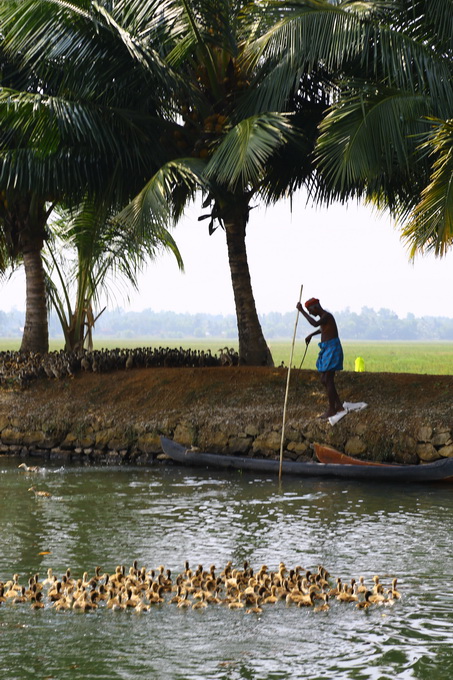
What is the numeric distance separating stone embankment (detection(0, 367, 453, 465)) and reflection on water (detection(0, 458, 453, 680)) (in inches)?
48.0

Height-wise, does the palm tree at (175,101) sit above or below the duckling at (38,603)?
above

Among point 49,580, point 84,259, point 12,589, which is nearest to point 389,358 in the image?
point 84,259

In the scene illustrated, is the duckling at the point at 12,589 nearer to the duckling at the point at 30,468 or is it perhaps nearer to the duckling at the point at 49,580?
the duckling at the point at 49,580

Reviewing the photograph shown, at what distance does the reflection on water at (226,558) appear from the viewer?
781cm

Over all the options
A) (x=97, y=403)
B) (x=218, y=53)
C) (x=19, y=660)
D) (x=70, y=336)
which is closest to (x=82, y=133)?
(x=218, y=53)

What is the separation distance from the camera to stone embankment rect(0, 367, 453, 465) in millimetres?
18422

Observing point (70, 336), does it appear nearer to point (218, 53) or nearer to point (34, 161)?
point (34, 161)

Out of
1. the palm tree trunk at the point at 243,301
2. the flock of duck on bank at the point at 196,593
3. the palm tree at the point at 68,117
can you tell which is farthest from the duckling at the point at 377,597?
the palm tree trunk at the point at 243,301

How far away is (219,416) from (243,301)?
427 cm

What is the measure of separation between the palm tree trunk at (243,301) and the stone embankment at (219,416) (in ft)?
4.74

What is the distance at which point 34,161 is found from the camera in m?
22.7

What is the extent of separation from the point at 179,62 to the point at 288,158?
3428mm

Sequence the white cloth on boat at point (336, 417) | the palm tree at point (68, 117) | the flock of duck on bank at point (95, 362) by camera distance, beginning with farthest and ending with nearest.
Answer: the flock of duck on bank at point (95, 362) < the palm tree at point (68, 117) < the white cloth on boat at point (336, 417)

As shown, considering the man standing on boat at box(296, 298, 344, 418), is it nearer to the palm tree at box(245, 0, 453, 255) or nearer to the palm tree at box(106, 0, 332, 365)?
the palm tree at box(245, 0, 453, 255)
